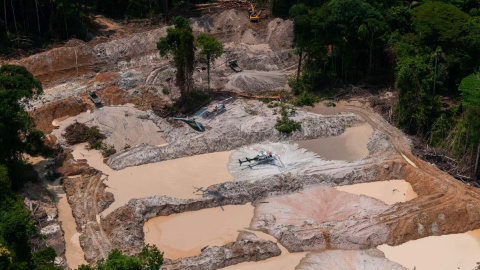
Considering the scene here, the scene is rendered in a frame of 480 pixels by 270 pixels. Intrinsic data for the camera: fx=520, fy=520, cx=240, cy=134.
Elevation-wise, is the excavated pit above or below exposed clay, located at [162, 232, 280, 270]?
above

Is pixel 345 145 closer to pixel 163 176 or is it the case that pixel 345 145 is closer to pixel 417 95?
pixel 417 95

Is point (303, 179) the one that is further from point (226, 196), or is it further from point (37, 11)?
point (37, 11)

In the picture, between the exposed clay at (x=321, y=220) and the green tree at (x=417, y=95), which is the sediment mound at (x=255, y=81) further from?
the exposed clay at (x=321, y=220)

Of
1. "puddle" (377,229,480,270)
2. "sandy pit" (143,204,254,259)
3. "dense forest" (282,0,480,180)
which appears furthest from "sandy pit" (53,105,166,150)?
"puddle" (377,229,480,270)

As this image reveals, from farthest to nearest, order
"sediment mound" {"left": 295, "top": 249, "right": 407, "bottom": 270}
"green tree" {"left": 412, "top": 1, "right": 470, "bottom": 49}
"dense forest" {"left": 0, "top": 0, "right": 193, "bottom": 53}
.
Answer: "dense forest" {"left": 0, "top": 0, "right": 193, "bottom": 53} < "green tree" {"left": 412, "top": 1, "right": 470, "bottom": 49} < "sediment mound" {"left": 295, "top": 249, "right": 407, "bottom": 270}

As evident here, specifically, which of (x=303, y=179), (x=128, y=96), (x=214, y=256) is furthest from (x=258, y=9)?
(x=214, y=256)

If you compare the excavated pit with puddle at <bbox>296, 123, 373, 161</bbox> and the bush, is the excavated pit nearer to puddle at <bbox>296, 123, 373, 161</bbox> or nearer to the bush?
puddle at <bbox>296, 123, 373, 161</bbox>
